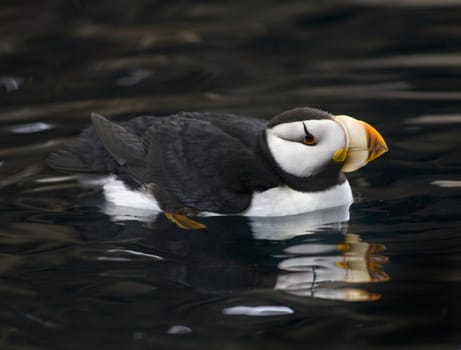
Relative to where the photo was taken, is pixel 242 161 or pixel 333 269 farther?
pixel 242 161

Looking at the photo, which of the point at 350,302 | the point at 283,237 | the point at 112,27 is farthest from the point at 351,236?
the point at 112,27

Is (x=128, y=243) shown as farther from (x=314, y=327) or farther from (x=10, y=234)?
(x=314, y=327)

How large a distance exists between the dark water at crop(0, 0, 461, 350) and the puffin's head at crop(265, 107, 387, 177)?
299 millimetres

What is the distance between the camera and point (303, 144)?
15.9 ft

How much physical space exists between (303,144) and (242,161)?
284 millimetres

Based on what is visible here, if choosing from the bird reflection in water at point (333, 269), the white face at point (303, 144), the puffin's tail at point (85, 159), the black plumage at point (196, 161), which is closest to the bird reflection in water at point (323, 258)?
the bird reflection in water at point (333, 269)

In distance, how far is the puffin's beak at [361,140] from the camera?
480 cm

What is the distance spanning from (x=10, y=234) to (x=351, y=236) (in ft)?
5.14

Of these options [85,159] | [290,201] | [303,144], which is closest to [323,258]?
[290,201]

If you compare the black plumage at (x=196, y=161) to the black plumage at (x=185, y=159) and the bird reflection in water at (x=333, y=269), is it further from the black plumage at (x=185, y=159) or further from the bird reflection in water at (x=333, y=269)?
the bird reflection in water at (x=333, y=269)

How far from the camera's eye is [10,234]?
16.4 feet

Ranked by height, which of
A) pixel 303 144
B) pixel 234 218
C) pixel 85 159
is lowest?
pixel 234 218

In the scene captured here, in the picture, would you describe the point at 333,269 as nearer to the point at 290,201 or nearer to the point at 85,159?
the point at 290,201

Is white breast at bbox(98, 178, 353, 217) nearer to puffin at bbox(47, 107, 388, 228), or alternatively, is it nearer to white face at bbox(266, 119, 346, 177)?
puffin at bbox(47, 107, 388, 228)
